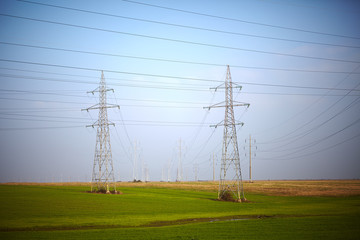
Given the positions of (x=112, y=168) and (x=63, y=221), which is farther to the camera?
(x=112, y=168)

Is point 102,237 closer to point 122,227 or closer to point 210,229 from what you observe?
point 122,227

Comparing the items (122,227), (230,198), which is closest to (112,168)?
(230,198)

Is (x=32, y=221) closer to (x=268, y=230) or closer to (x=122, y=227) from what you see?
(x=122, y=227)

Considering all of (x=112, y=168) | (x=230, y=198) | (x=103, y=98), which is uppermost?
(x=103, y=98)

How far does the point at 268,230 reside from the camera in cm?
2670

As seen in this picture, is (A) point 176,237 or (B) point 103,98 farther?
(B) point 103,98

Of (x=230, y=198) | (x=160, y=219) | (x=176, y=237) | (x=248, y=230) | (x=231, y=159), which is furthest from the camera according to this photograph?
(x=230, y=198)

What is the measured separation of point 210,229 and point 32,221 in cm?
1786

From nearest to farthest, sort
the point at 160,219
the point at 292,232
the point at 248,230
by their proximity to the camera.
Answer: the point at 292,232
the point at 248,230
the point at 160,219

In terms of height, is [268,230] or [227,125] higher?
[227,125]

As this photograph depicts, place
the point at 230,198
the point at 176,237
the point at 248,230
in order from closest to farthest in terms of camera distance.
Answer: the point at 176,237 → the point at 248,230 → the point at 230,198

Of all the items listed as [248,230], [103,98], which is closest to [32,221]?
[248,230]

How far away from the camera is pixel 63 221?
32.1 meters

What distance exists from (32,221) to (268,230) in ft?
74.9
